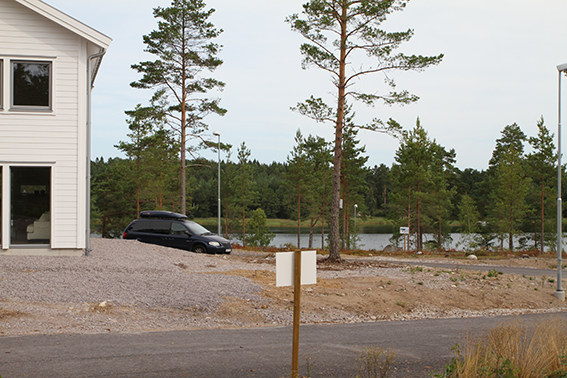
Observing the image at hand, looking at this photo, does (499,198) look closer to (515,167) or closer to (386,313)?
(515,167)

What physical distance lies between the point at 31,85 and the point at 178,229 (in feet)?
27.7

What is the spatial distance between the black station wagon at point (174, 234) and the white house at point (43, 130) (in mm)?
6363

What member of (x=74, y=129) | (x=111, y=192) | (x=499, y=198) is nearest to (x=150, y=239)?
(x=74, y=129)

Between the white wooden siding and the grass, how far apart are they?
37.8 ft

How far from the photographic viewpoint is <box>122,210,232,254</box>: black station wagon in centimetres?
1994

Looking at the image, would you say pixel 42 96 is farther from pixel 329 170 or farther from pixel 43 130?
pixel 329 170

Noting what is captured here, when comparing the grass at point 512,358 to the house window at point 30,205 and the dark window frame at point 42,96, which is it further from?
the dark window frame at point 42,96

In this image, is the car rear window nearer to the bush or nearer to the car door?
the car door

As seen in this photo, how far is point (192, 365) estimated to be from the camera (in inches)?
239

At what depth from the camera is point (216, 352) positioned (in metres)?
6.73

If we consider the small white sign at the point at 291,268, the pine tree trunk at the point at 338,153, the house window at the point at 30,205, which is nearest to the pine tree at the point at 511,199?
the pine tree trunk at the point at 338,153

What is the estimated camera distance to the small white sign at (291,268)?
5.08m

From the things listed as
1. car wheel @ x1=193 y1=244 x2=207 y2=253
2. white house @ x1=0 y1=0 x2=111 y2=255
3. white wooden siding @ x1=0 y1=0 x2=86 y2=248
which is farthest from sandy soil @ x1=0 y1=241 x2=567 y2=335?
white house @ x1=0 y1=0 x2=111 y2=255

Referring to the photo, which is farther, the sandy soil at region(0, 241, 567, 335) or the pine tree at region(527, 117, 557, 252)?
the pine tree at region(527, 117, 557, 252)
